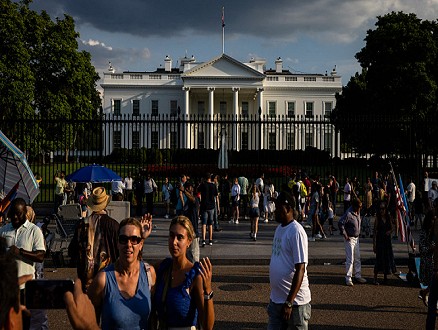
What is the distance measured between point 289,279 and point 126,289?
154cm

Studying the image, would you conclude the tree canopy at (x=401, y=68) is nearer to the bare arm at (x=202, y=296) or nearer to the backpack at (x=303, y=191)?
the backpack at (x=303, y=191)

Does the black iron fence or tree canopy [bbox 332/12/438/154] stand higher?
tree canopy [bbox 332/12/438/154]


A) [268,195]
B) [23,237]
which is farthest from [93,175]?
[268,195]

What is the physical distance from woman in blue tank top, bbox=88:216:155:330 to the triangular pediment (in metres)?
48.9

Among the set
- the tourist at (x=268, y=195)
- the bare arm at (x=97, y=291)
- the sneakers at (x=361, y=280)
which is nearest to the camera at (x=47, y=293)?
the bare arm at (x=97, y=291)

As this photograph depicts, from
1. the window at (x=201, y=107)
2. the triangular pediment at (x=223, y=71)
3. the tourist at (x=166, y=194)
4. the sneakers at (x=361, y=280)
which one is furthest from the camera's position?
the window at (x=201, y=107)

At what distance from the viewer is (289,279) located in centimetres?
344

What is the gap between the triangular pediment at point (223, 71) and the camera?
164 feet

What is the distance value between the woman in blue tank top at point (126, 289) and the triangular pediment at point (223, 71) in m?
48.9

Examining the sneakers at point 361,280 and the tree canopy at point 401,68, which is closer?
the sneakers at point 361,280

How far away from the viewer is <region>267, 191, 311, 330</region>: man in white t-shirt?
3.33 meters

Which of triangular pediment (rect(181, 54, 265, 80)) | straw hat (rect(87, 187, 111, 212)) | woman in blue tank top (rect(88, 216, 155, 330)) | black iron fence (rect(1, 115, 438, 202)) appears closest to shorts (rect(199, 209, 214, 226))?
black iron fence (rect(1, 115, 438, 202))

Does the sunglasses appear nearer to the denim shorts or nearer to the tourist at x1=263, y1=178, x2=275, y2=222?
the denim shorts

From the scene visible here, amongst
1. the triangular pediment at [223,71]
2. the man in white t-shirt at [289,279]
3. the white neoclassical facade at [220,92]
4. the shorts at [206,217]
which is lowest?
the shorts at [206,217]
